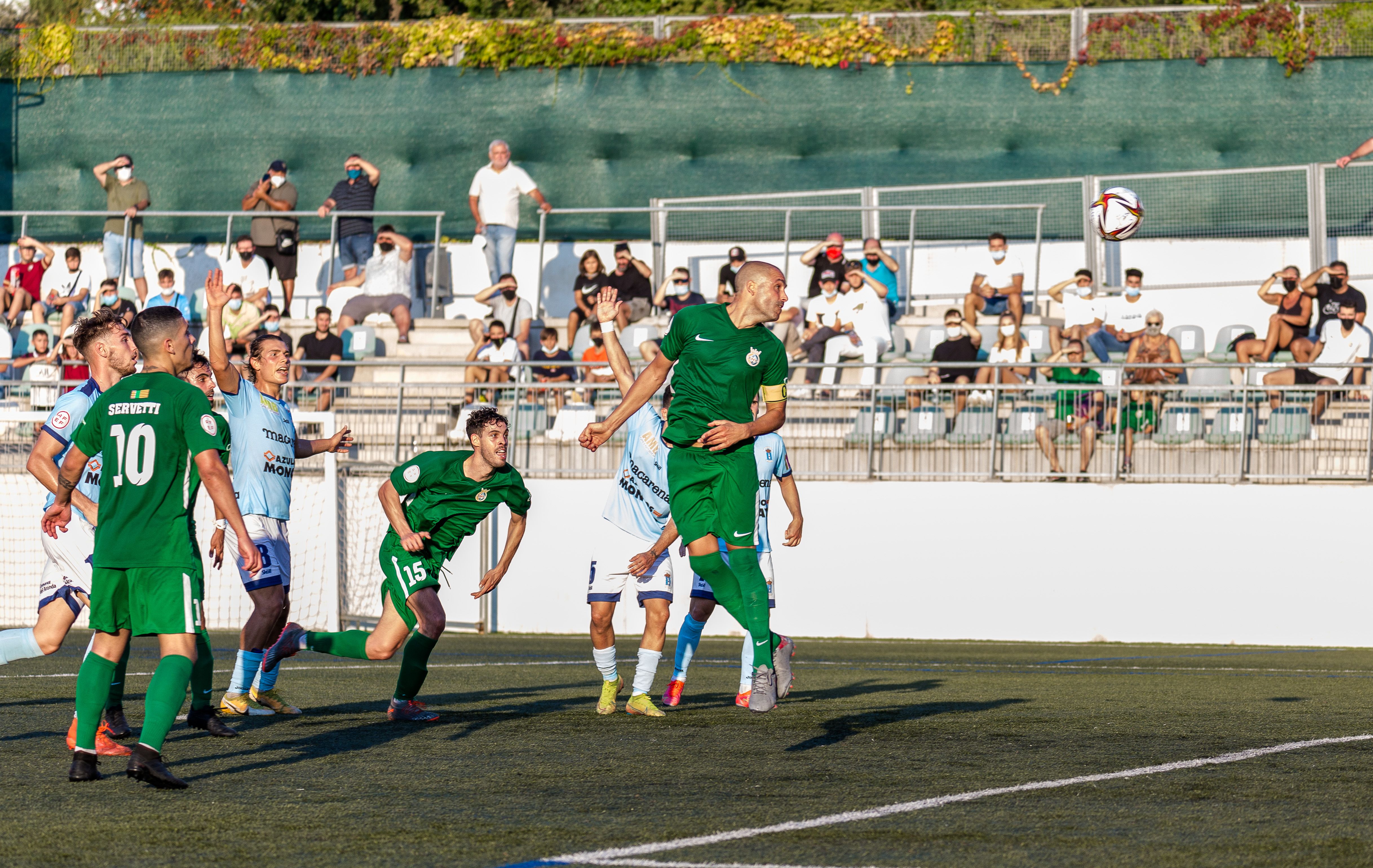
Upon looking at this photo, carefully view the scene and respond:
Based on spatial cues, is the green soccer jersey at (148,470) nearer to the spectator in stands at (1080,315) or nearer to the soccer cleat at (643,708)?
the soccer cleat at (643,708)

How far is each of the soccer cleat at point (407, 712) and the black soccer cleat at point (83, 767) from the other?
8.08 feet

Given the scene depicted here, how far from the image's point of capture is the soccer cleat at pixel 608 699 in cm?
916

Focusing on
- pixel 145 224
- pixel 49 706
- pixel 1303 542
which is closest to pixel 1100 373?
pixel 1303 542

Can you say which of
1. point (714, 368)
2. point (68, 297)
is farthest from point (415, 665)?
point (68, 297)

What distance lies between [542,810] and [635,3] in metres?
23.0

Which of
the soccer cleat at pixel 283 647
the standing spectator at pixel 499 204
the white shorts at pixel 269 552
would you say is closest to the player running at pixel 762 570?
the soccer cleat at pixel 283 647

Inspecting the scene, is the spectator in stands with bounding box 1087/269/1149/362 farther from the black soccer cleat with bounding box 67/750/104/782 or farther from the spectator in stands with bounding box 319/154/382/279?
the black soccer cleat with bounding box 67/750/104/782

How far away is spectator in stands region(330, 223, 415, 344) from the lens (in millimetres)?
22031

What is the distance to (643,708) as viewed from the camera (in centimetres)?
905

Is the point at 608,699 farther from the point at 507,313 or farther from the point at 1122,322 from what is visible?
the point at 1122,322

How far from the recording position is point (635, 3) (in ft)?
89.5

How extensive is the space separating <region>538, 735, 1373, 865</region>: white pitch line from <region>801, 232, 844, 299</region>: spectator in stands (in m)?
13.8

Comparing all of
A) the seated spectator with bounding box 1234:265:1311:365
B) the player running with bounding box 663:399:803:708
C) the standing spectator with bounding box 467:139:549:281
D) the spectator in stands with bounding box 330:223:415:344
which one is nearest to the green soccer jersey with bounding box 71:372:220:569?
the player running with bounding box 663:399:803:708

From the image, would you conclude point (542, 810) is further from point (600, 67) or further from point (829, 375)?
point (600, 67)
